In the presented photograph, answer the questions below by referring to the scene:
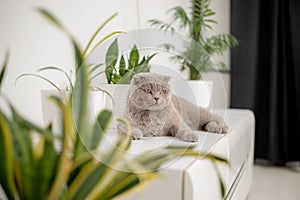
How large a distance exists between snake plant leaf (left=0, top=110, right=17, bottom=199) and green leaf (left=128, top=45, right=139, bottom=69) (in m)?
0.32

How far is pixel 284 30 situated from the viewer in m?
3.13

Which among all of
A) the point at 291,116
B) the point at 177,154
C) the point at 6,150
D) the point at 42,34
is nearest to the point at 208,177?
the point at 177,154

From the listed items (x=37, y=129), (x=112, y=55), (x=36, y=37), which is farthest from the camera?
(x=36, y=37)

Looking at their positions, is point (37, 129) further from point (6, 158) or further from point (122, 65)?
point (122, 65)

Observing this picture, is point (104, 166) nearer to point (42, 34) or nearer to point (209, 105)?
point (209, 105)

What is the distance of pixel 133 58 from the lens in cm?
82

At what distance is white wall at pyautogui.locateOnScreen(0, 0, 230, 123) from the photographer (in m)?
1.12

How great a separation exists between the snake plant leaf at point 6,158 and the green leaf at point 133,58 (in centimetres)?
32

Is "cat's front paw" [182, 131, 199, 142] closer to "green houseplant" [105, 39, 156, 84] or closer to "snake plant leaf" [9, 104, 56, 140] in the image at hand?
"green houseplant" [105, 39, 156, 84]

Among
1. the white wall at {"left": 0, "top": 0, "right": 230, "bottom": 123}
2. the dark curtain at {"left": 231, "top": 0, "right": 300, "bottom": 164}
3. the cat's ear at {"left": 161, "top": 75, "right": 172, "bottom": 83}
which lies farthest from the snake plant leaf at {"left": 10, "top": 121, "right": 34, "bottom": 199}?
the dark curtain at {"left": 231, "top": 0, "right": 300, "bottom": 164}

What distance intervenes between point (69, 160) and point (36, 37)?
79cm

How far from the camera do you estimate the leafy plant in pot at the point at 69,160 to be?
562mm

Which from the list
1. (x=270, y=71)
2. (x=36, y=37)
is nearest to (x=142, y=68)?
(x=36, y=37)

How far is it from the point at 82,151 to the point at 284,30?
9.56ft
